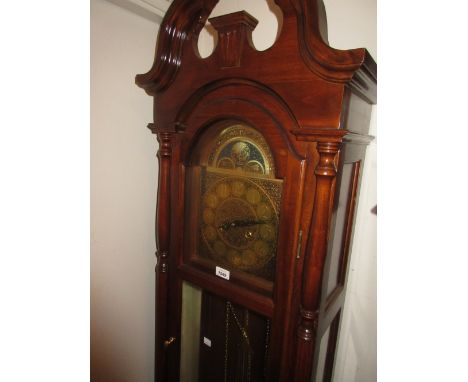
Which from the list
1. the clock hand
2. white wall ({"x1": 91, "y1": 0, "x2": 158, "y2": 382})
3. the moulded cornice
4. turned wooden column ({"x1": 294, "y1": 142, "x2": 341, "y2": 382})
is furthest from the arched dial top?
white wall ({"x1": 91, "y1": 0, "x2": 158, "y2": 382})

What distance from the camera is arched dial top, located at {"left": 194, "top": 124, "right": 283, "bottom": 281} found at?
0.83 m

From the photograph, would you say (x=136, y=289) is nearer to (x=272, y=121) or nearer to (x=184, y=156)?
(x=184, y=156)

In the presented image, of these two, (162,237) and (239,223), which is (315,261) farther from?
(162,237)

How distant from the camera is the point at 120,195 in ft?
3.84

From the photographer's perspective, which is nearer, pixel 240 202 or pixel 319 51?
pixel 319 51

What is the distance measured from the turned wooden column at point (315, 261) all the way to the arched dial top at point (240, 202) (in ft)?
0.49

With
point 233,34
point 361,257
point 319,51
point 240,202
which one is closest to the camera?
point 319,51

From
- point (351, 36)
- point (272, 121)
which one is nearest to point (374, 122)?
point (351, 36)

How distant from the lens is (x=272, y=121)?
0.75 m

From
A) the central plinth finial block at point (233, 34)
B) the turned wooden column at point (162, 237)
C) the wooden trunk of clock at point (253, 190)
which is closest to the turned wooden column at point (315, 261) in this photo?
the wooden trunk of clock at point (253, 190)

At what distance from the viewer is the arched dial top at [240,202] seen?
0.83 metres

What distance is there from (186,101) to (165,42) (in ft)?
0.76

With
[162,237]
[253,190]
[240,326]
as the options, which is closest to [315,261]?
[253,190]

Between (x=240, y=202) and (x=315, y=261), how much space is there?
Answer: 0.32 meters
